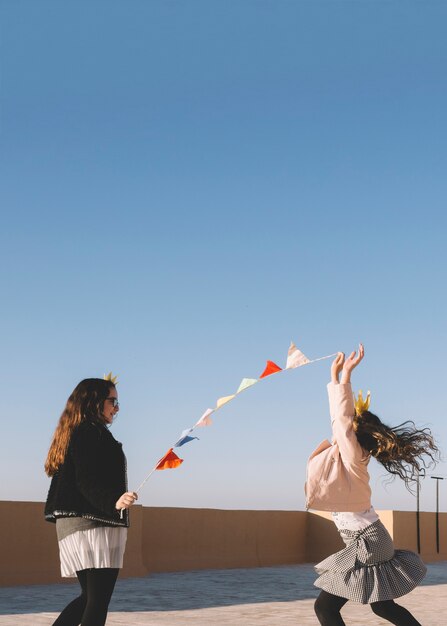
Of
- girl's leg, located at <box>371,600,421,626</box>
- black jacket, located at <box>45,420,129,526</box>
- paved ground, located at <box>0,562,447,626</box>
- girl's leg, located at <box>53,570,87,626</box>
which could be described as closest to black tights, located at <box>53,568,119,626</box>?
girl's leg, located at <box>53,570,87,626</box>

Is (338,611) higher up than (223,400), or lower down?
lower down

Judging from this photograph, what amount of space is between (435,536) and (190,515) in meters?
7.17

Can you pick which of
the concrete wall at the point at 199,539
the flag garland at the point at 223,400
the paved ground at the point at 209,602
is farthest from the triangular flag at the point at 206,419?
the concrete wall at the point at 199,539

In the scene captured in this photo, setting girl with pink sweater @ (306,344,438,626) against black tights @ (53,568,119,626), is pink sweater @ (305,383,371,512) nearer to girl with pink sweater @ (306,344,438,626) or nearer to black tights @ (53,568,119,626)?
girl with pink sweater @ (306,344,438,626)

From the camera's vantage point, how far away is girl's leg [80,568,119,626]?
181 inches

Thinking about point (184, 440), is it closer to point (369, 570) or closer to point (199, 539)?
point (369, 570)

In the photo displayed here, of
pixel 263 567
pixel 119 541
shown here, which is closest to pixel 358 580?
pixel 119 541

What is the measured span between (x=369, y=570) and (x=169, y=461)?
1.32m

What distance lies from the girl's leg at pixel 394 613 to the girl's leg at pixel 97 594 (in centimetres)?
151

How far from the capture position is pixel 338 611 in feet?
17.1

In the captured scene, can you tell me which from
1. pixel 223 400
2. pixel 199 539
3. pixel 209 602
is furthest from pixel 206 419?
pixel 199 539

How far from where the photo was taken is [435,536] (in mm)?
21562

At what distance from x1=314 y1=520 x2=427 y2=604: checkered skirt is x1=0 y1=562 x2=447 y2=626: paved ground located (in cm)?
357

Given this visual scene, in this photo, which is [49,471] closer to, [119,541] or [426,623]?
[119,541]
